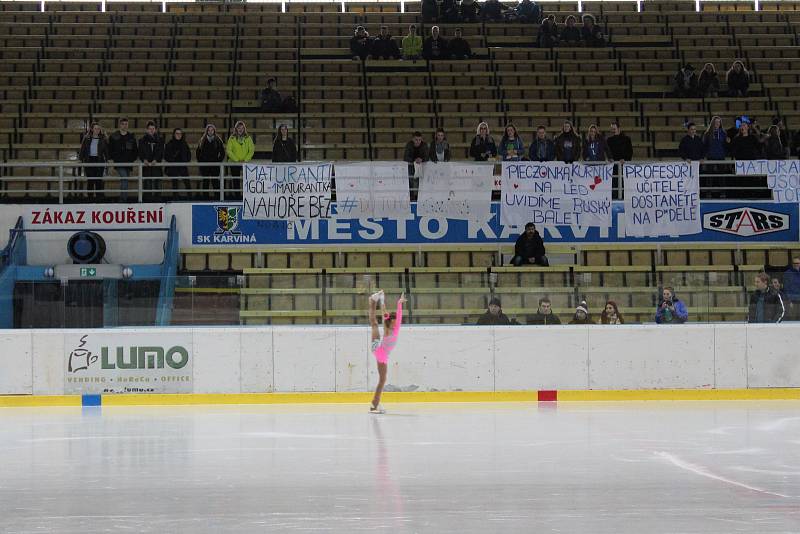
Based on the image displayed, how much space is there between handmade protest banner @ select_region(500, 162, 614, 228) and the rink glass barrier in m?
3.44

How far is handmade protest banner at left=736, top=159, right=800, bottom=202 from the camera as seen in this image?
73.6ft

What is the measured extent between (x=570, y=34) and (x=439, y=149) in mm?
8893

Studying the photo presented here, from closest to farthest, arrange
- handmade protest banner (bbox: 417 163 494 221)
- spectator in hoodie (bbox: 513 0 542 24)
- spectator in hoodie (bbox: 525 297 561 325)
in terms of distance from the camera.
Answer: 1. spectator in hoodie (bbox: 525 297 561 325)
2. handmade protest banner (bbox: 417 163 494 221)
3. spectator in hoodie (bbox: 513 0 542 24)

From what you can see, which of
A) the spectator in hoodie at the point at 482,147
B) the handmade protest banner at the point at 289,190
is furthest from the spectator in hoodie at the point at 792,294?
the handmade protest banner at the point at 289,190

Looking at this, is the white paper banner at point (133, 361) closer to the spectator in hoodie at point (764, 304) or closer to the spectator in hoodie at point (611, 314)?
the spectator in hoodie at point (611, 314)

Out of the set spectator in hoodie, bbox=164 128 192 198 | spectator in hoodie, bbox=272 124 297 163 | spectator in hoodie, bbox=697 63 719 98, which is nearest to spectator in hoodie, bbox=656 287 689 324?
spectator in hoodie, bbox=272 124 297 163

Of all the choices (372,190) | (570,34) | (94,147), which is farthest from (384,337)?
(570,34)

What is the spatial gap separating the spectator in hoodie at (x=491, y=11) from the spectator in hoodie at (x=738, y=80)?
6.67 meters

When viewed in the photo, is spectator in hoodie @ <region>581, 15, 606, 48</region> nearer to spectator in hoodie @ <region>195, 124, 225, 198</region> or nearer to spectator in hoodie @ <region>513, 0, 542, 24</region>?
spectator in hoodie @ <region>513, 0, 542, 24</region>

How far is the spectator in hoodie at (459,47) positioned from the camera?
29016mm

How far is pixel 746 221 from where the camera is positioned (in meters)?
23.4

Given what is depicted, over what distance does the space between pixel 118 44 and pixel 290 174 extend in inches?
410

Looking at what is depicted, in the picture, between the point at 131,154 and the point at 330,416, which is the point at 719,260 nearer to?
the point at 330,416

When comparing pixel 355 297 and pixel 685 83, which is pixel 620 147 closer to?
pixel 685 83
